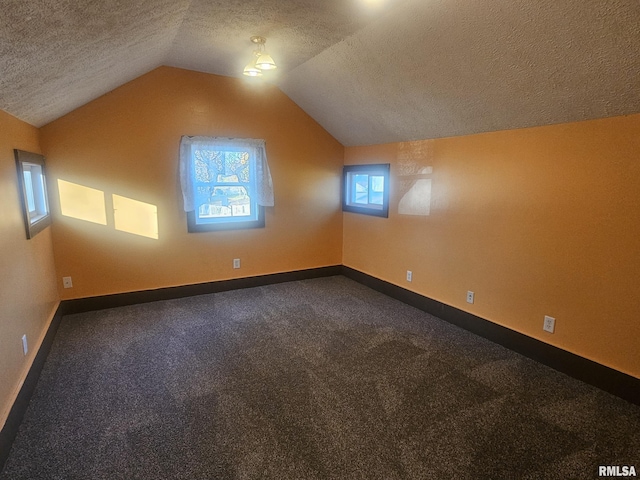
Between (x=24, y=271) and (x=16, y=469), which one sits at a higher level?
(x=24, y=271)

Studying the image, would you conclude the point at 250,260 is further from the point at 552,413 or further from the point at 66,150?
the point at 552,413

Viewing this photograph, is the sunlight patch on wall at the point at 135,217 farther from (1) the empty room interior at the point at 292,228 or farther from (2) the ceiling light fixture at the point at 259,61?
(2) the ceiling light fixture at the point at 259,61

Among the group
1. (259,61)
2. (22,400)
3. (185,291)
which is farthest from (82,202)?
(259,61)

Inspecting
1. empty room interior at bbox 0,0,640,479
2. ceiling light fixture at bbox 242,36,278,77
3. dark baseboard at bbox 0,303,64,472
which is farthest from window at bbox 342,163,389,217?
dark baseboard at bbox 0,303,64,472

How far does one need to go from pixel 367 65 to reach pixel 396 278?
2.31 meters

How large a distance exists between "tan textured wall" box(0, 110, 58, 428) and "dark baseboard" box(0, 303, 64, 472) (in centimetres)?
4

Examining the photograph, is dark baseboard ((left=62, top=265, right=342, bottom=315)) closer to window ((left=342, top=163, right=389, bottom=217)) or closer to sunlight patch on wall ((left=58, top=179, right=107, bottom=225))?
sunlight patch on wall ((left=58, top=179, right=107, bottom=225))

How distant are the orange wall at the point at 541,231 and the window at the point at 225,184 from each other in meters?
1.72

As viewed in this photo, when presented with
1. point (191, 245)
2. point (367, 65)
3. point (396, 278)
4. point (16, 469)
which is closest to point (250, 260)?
point (191, 245)

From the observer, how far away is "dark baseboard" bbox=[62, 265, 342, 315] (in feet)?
11.9

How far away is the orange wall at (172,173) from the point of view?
3.43 m

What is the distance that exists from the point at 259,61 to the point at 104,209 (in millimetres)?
2230

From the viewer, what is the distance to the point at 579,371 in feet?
8.02

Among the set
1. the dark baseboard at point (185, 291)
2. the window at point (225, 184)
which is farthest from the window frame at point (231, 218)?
the dark baseboard at point (185, 291)
